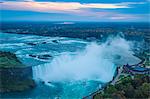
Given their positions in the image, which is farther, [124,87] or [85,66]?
[85,66]

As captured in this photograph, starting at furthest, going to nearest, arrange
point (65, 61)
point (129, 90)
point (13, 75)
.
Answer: point (65, 61) → point (13, 75) → point (129, 90)

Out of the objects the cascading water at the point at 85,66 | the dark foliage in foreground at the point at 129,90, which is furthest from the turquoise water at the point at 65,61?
the dark foliage in foreground at the point at 129,90

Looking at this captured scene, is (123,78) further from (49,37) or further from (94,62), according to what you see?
(49,37)

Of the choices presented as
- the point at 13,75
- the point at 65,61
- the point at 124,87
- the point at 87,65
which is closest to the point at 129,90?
the point at 124,87

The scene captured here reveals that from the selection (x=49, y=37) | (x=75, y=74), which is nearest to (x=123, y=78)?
(x=75, y=74)

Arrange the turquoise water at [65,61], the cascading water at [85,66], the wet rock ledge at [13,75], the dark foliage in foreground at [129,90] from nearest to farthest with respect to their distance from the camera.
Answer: the dark foliage in foreground at [129,90] → the wet rock ledge at [13,75] → the turquoise water at [65,61] → the cascading water at [85,66]

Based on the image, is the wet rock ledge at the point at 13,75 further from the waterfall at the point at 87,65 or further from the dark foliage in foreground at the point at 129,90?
the dark foliage in foreground at the point at 129,90

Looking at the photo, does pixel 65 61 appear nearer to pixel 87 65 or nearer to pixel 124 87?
pixel 87 65
